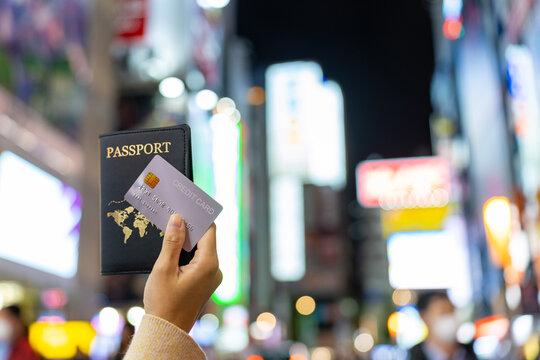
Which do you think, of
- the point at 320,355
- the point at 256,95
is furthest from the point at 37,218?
the point at 256,95

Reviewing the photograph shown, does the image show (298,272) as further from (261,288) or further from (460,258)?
(460,258)

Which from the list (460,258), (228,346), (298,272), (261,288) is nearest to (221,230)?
(228,346)

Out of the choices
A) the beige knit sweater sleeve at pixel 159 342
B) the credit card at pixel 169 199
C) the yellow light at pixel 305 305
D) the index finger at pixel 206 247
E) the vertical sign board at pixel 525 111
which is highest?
the vertical sign board at pixel 525 111

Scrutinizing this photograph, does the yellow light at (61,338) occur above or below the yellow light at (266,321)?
above

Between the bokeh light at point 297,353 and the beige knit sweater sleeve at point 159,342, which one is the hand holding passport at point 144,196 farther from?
the bokeh light at point 297,353

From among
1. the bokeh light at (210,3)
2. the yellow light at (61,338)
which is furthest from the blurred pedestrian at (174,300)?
the bokeh light at (210,3)

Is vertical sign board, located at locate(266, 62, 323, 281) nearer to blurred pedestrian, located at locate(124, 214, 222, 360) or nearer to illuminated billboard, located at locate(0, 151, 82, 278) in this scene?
illuminated billboard, located at locate(0, 151, 82, 278)
